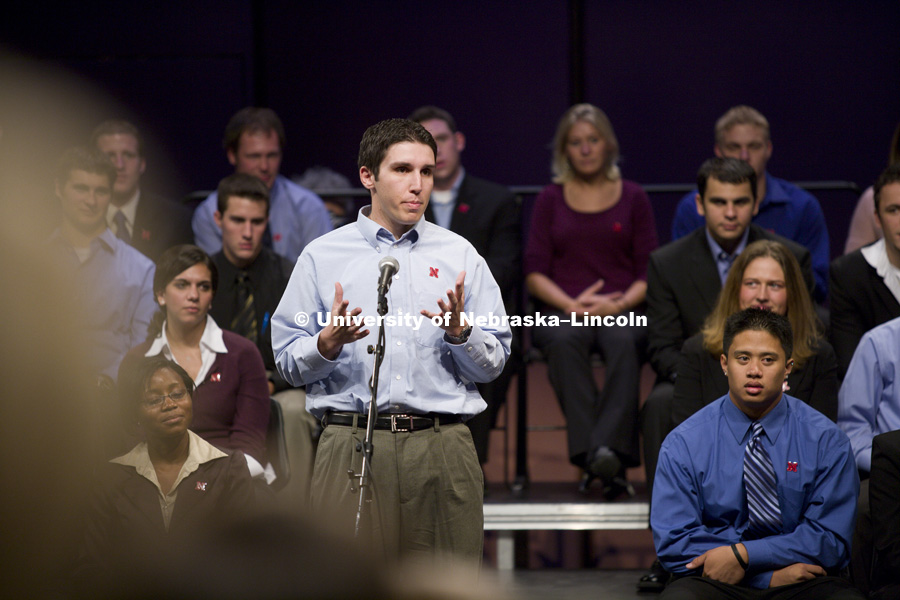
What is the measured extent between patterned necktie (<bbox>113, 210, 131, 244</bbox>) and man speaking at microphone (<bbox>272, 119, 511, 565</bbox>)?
1813 mm

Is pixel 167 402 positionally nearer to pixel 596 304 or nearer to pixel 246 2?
pixel 596 304

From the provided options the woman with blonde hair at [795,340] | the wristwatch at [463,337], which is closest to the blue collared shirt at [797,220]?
the woman with blonde hair at [795,340]

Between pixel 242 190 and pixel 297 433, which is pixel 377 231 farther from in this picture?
pixel 297 433

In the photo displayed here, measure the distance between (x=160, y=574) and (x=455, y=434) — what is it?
4.62 ft

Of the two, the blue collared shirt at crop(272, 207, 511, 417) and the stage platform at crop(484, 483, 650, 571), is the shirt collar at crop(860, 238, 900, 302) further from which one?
the blue collared shirt at crop(272, 207, 511, 417)

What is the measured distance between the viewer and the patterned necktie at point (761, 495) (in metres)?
2.65

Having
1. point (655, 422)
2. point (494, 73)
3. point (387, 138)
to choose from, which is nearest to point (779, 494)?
point (655, 422)

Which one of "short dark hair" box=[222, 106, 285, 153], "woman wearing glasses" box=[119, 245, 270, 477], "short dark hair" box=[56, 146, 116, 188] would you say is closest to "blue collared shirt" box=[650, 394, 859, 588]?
"woman wearing glasses" box=[119, 245, 270, 477]

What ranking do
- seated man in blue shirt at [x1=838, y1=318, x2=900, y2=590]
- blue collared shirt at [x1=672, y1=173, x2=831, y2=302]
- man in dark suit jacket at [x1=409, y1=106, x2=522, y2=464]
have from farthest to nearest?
blue collared shirt at [x1=672, y1=173, x2=831, y2=302]
man in dark suit jacket at [x1=409, y1=106, x2=522, y2=464]
seated man in blue shirt at [x1=838, y1=318, x2=900, y2=590]

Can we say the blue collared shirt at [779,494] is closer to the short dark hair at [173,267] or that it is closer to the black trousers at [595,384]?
the black trousers at [595,384]

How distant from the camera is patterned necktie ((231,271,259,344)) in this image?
3330 mm

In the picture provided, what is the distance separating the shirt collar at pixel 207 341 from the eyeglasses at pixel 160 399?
289mm

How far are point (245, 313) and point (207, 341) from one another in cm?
23

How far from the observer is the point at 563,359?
363 centimetres
